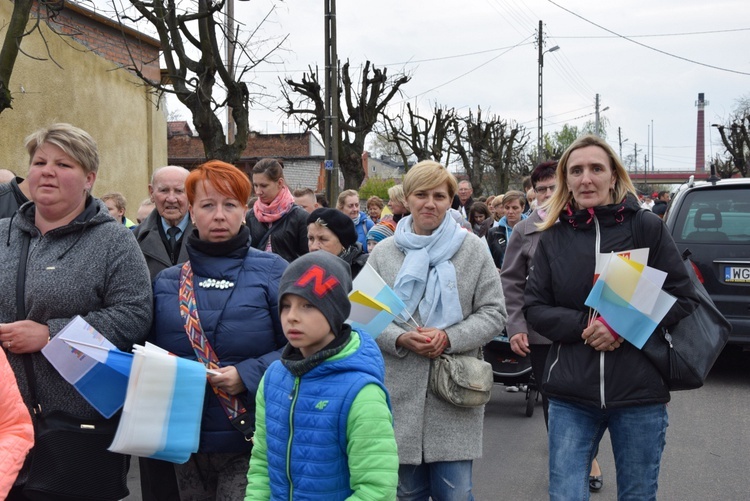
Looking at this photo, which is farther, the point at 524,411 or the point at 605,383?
the point at 524,411

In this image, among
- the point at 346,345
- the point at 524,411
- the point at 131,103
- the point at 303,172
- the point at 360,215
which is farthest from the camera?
the point at 303,172

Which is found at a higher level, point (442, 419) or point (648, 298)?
point (648, 298)

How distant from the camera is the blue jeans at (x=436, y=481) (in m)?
3.51

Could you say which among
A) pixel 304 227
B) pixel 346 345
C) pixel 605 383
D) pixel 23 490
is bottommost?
pixel 23 490

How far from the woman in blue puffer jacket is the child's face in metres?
0.48

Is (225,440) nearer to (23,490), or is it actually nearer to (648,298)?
(23,490)

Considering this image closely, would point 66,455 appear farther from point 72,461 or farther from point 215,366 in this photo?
point 215,366

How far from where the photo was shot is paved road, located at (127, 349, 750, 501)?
5.40 m

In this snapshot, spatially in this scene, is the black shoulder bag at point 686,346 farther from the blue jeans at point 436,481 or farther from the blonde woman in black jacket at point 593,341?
the blue jeans at point 436,481

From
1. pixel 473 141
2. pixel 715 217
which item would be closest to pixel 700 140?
pixel 473 141

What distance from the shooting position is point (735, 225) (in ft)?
27.6

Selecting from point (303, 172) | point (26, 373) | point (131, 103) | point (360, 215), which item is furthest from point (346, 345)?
point (303, 172)

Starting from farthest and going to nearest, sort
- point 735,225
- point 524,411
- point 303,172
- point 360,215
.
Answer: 1. point 303,172
2. point 360,215
3. point 735,225
4. point 524,411

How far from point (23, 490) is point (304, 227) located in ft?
10.6
